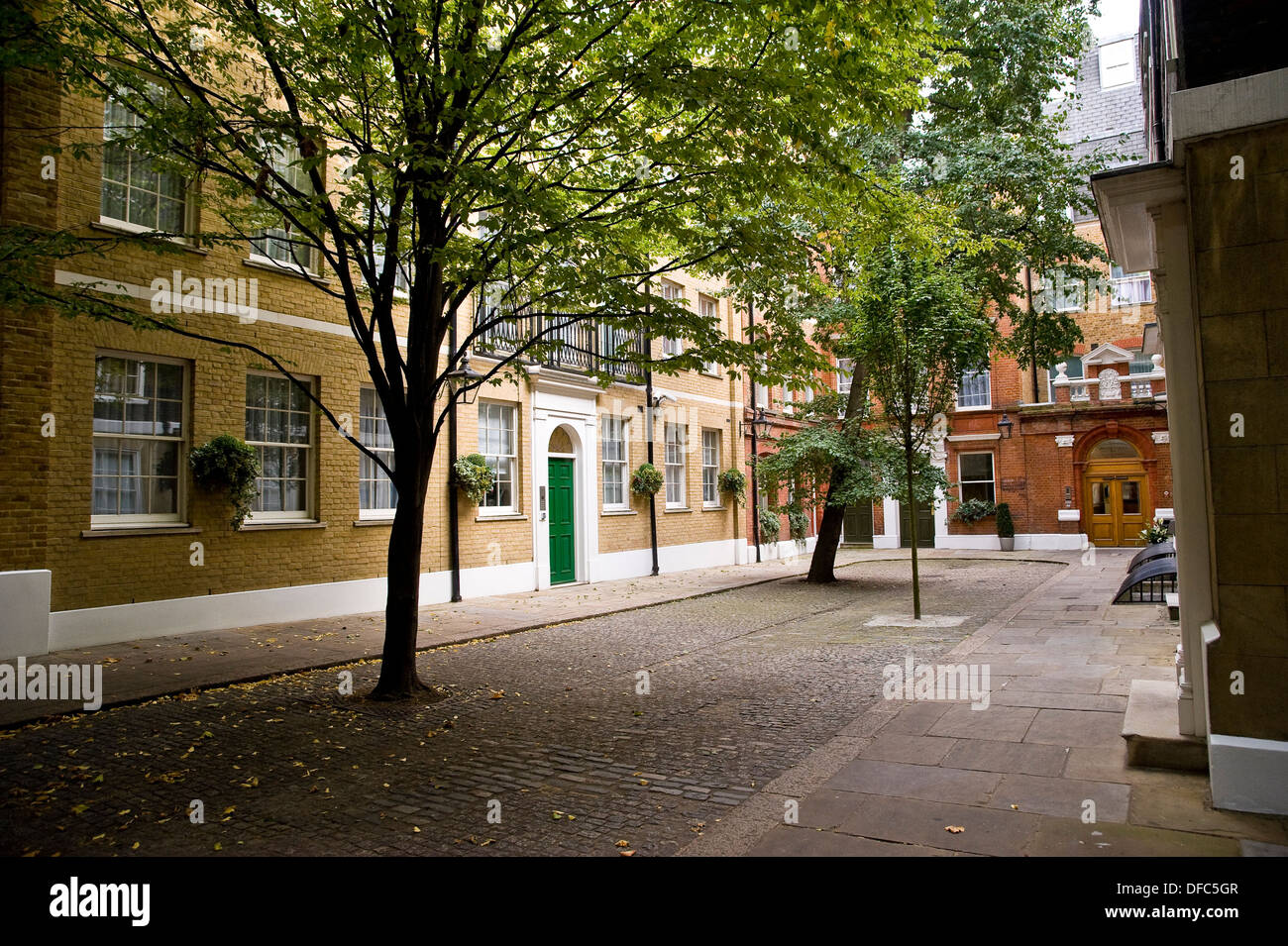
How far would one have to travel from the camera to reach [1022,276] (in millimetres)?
26438

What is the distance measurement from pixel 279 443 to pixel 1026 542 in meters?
23.6

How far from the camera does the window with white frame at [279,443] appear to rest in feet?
35.9

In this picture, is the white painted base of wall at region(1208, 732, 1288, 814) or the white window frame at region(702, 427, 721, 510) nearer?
the white painted base of wall at region(1208, 732, 1288, 814)

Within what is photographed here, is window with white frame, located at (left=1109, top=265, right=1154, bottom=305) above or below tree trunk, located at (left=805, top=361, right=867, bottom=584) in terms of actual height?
above

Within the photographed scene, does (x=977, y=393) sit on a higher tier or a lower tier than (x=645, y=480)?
higher

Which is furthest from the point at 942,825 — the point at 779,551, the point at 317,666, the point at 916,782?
the point at 779,551

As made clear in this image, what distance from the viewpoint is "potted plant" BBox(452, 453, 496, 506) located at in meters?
13.6

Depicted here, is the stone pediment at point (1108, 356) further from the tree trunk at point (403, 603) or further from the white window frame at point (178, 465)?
the white window frame at point (178, 465)

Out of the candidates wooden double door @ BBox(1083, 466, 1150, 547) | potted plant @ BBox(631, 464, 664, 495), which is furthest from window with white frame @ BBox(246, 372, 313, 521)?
wooden double door @ BBox(1083, 466, 1150, 547)

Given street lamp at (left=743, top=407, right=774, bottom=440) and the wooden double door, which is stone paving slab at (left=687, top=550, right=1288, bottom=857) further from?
the wooden double door

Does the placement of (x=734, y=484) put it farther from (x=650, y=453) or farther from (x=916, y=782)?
(x=916, y=782)

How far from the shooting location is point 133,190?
962 cm

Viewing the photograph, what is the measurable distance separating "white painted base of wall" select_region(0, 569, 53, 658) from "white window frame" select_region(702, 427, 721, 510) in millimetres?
15498

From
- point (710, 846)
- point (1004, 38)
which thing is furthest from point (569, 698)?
point (1004, 38)
